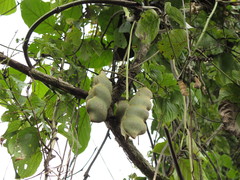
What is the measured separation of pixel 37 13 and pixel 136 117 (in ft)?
2.34

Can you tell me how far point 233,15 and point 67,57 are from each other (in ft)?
1.74

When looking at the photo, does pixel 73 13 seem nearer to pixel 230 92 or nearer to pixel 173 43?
pixel 173 43

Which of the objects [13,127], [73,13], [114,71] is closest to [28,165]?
[13,127]

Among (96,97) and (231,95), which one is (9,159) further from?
(231,95)

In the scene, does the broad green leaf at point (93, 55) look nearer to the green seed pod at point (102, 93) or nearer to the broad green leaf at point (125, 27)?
the broad green leaf at point (125, 27)

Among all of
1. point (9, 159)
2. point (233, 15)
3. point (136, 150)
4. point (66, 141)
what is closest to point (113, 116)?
point (136, 150)

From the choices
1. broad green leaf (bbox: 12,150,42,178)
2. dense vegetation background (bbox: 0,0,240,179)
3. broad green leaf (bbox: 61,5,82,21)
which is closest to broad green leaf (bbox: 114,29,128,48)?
dense vegetation background (bbox: 0,0,240,179)

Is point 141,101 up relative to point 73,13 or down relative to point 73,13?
down

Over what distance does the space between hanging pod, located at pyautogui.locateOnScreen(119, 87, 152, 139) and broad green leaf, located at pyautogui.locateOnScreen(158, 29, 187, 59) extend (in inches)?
8.5

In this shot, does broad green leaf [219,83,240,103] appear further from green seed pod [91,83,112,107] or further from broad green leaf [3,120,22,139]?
broad green leaf [3,120,22,139]

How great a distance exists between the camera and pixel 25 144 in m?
1.12

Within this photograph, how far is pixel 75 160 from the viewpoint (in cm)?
115

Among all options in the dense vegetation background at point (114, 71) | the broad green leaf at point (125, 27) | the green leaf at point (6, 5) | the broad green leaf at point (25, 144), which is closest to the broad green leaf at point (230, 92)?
the dense vegetation background at point (114, 71)

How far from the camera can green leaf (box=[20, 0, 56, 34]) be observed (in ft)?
4.26
